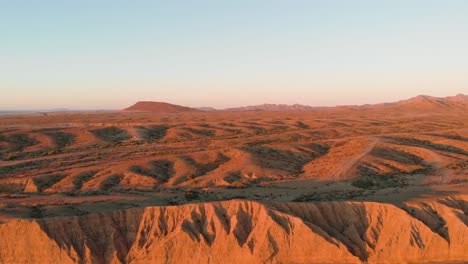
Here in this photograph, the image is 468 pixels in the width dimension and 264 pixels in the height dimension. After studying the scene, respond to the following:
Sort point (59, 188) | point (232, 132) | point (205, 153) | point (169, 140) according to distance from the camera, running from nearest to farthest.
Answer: point (59, 188) < point (205, 153) < point (169, 140) < point (232, 132)

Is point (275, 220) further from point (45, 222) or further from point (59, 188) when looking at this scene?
point (59, 188)

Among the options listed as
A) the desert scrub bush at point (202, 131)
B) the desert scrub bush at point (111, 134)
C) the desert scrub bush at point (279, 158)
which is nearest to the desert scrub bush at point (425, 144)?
the desert scrub bush at point (279, 158)


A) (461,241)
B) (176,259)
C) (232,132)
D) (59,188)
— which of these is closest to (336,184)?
(461,241)

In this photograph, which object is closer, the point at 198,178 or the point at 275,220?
the point at 275,220

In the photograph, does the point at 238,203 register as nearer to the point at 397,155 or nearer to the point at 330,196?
the point at 330,196

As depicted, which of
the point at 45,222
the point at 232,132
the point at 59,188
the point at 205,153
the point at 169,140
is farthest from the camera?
the point at 232,132

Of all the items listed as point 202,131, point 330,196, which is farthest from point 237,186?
point 202,131
